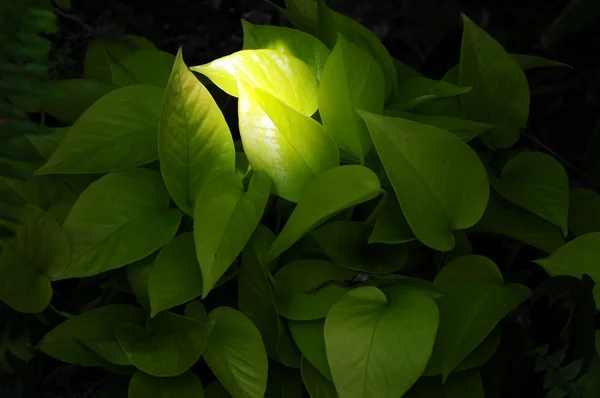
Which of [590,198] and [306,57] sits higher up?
[306,57]

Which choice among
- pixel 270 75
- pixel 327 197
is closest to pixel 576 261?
pixel 327 197

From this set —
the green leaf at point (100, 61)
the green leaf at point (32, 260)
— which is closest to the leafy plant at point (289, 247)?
the green leaf at point (32, 260)

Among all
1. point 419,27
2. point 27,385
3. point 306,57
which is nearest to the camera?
point 27,385

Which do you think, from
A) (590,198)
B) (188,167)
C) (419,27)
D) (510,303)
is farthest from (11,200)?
(419,27)

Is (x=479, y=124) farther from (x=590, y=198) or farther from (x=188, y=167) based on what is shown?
(x=188, y=167)

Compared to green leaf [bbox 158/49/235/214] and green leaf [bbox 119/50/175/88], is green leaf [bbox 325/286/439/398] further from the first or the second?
green leaf [bbox 119/50/175/88]

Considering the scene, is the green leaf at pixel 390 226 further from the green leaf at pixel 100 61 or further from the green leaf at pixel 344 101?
the green leaf at pixel 100 61
